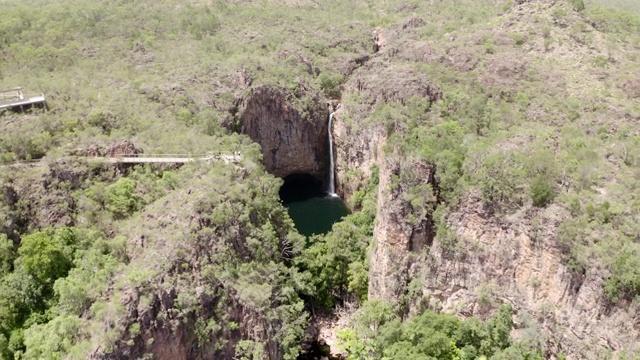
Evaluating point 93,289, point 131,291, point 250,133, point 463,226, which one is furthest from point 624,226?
point 250,133

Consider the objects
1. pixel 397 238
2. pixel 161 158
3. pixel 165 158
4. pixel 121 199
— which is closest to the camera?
pixel 121 199

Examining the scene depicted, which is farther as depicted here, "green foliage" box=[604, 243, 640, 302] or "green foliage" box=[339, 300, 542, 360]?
"green foliage" box=[339, 300, 542, 360]

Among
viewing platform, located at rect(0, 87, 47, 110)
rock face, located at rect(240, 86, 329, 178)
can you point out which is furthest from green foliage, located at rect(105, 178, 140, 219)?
rock face, located at rect(240, 86, 329, 178)

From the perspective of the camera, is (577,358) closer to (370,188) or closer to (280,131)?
(370,188)

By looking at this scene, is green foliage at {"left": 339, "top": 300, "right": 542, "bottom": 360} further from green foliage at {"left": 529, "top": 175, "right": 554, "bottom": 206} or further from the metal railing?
the metal railing

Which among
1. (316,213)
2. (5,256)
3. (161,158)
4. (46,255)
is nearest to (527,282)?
(316,213)

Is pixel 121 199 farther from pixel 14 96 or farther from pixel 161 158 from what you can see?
pixel 14 96

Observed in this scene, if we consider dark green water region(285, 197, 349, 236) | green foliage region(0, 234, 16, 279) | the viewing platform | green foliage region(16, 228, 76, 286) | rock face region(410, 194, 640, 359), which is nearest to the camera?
rock face region(410, 194, 640, 359)
